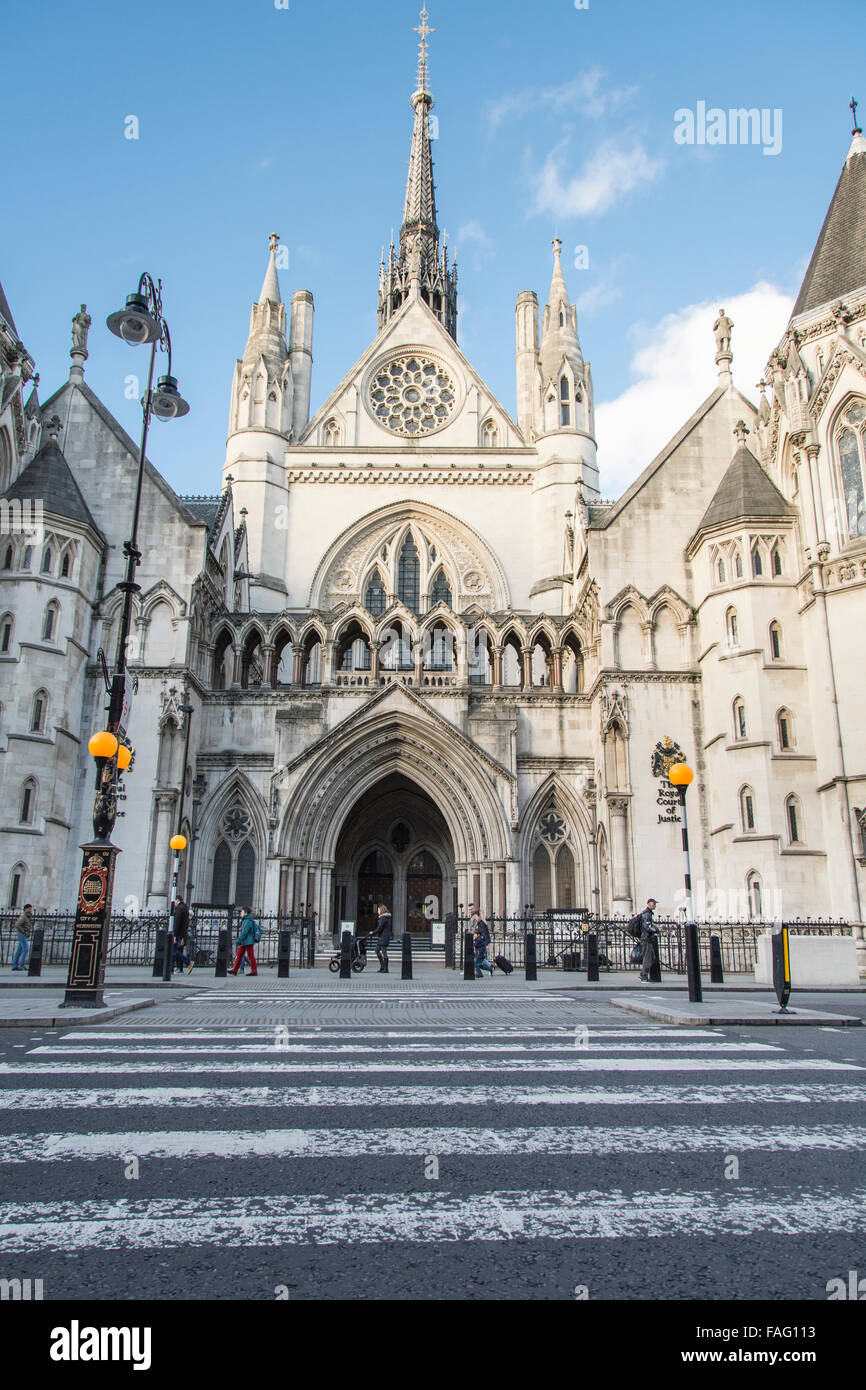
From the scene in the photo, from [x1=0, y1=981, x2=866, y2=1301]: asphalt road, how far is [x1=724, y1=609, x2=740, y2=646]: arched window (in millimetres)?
18076

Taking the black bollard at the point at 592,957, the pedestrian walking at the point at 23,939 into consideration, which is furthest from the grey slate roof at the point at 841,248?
the pedestrian walking at the point at 23,939

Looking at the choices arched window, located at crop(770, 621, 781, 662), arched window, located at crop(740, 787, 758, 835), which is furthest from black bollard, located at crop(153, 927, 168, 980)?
arched window, located at crop(770, 621, 781, 662)

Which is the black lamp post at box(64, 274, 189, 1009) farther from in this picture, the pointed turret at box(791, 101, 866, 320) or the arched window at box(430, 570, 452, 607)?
the arched window at box(430, 570, 452, 607)

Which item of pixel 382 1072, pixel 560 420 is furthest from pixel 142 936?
pixel 560 420

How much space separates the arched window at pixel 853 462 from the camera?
23.0 meters

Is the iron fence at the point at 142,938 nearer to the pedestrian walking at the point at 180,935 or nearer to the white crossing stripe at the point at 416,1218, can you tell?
the pedestrian walking at the point at 180,935

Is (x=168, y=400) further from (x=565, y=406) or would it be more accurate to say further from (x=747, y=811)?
(x=565, y=406)

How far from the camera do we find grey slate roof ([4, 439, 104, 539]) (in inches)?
1021

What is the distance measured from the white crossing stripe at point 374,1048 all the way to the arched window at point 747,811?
15849mm

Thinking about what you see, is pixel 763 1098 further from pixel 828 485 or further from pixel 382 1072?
pixel 828 485

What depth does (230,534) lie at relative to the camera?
1289 inches

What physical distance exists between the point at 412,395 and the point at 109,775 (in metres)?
29.7

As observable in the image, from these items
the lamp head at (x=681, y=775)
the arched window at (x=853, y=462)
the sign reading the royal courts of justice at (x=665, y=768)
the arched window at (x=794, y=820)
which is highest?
the arched window at (x=853, y=462)
